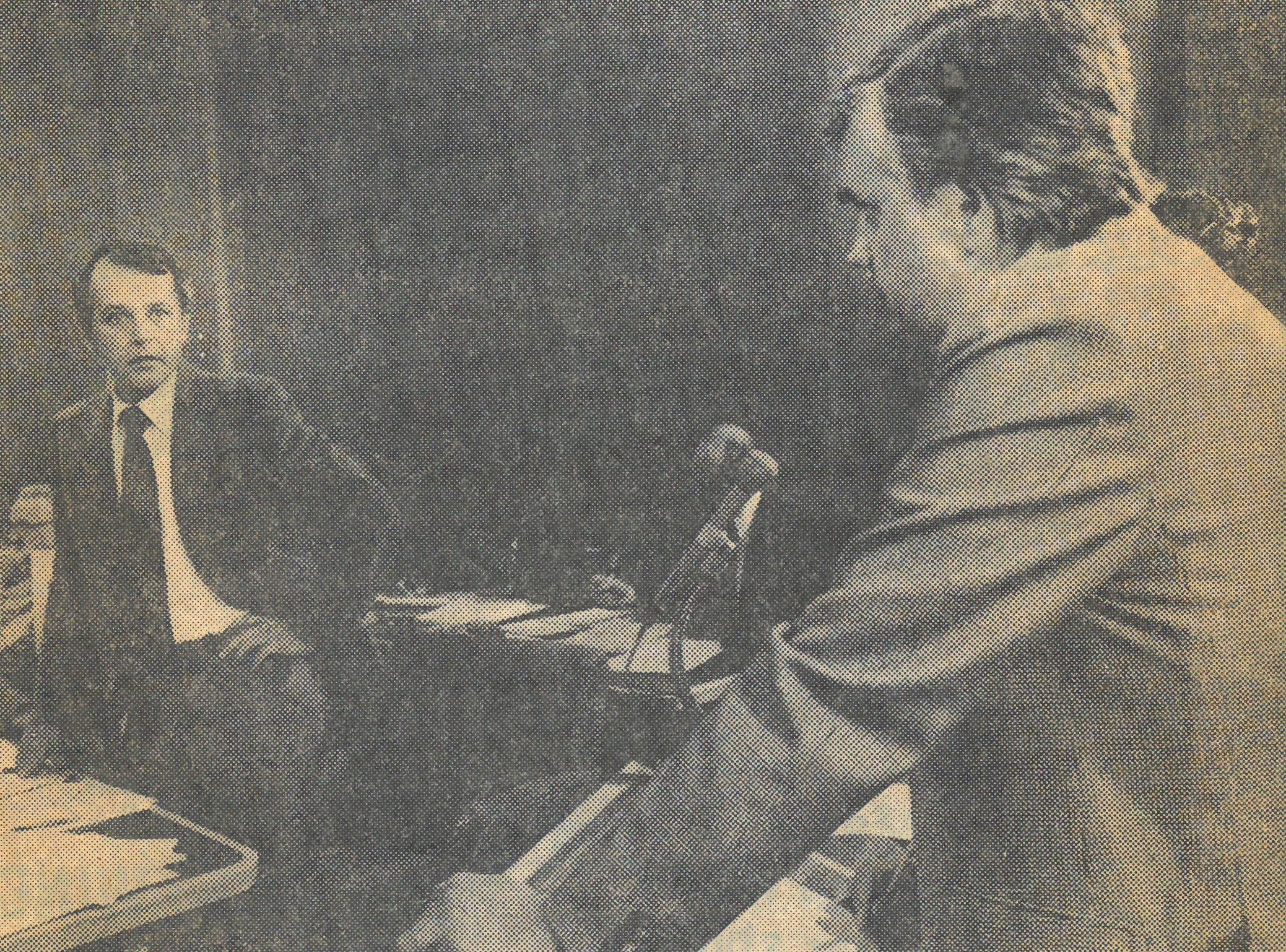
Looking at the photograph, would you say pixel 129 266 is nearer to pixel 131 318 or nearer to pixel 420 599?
pixel 131 318

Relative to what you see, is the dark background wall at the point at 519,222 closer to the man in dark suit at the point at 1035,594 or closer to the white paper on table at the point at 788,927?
the man in dark suit at the point at 1035,594

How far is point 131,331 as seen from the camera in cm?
220

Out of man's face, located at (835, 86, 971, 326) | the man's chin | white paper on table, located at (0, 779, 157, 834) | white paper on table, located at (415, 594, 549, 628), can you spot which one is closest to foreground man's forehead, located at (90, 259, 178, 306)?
the man's chin

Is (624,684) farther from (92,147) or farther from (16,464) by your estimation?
(92,147)

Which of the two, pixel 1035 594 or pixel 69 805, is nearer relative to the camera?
pixel 1035 594

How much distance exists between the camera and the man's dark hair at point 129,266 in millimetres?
2158

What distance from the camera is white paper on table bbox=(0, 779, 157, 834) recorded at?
217 centimetres

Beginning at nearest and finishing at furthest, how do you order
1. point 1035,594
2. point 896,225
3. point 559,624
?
1. point 1035,594
2. point 896,225
3. point 559,624

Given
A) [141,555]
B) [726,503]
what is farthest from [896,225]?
[141,555]

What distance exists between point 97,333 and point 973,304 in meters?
1.77

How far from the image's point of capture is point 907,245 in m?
1.91

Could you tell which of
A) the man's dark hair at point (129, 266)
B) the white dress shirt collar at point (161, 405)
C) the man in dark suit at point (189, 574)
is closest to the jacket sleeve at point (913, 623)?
the man in dark suit at point (189, 574)

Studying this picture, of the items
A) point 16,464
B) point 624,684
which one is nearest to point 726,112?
point 624,684

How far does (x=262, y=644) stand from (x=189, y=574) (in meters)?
0.21
